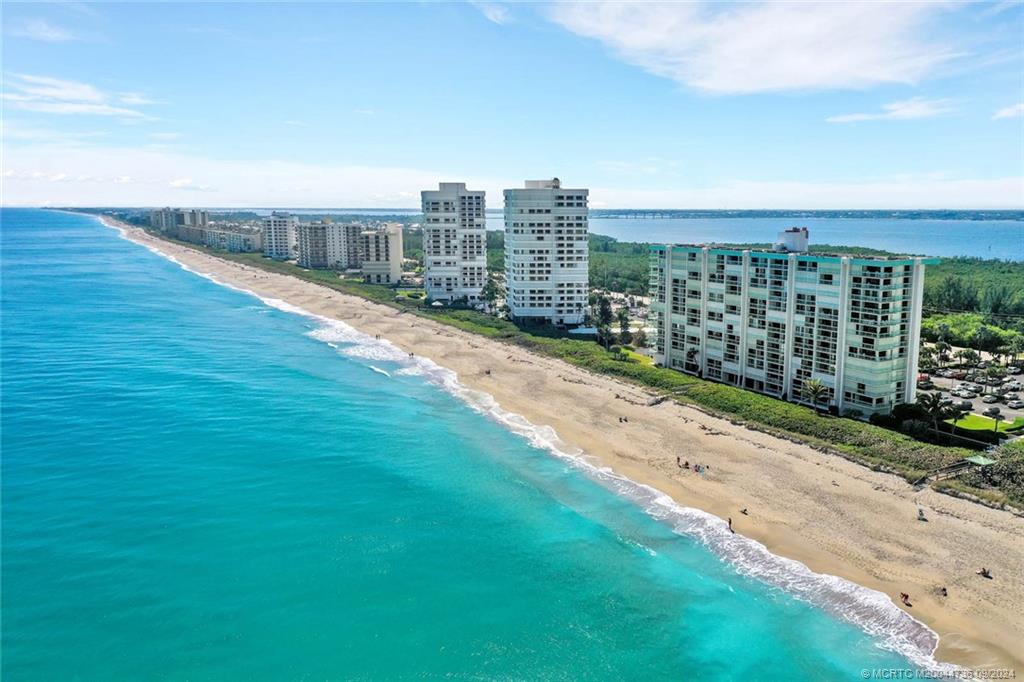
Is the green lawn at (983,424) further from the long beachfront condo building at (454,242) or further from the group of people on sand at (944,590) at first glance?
the long beachfront condo building at (454,242)

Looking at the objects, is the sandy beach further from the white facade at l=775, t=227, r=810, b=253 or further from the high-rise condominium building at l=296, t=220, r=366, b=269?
the high-rise condominium building at l=296, t=220, r=366, b=269

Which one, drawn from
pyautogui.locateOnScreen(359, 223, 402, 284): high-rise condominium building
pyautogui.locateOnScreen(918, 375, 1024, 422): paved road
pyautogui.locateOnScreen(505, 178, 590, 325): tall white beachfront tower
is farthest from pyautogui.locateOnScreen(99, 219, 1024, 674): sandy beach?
pyautogui.locateOnScreen(359, 223, 402, 284): high-rise condominium building

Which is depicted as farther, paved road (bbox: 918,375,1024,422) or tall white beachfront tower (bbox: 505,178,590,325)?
tall white beachfront tower (bbox: 505,178,590,325)

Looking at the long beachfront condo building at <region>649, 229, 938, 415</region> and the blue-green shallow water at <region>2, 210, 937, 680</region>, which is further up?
the long beachfront condo building at <region>649, 229, 938, 415</region>

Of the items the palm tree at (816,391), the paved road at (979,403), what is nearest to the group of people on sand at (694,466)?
the palm tree at (816,391)

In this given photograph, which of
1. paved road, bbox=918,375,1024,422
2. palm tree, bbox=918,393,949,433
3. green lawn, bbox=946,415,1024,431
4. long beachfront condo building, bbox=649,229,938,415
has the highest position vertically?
long beachfront condo building, bbox=649,229,938,415

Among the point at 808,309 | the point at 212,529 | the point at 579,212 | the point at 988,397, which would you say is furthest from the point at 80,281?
the point at 988,397
